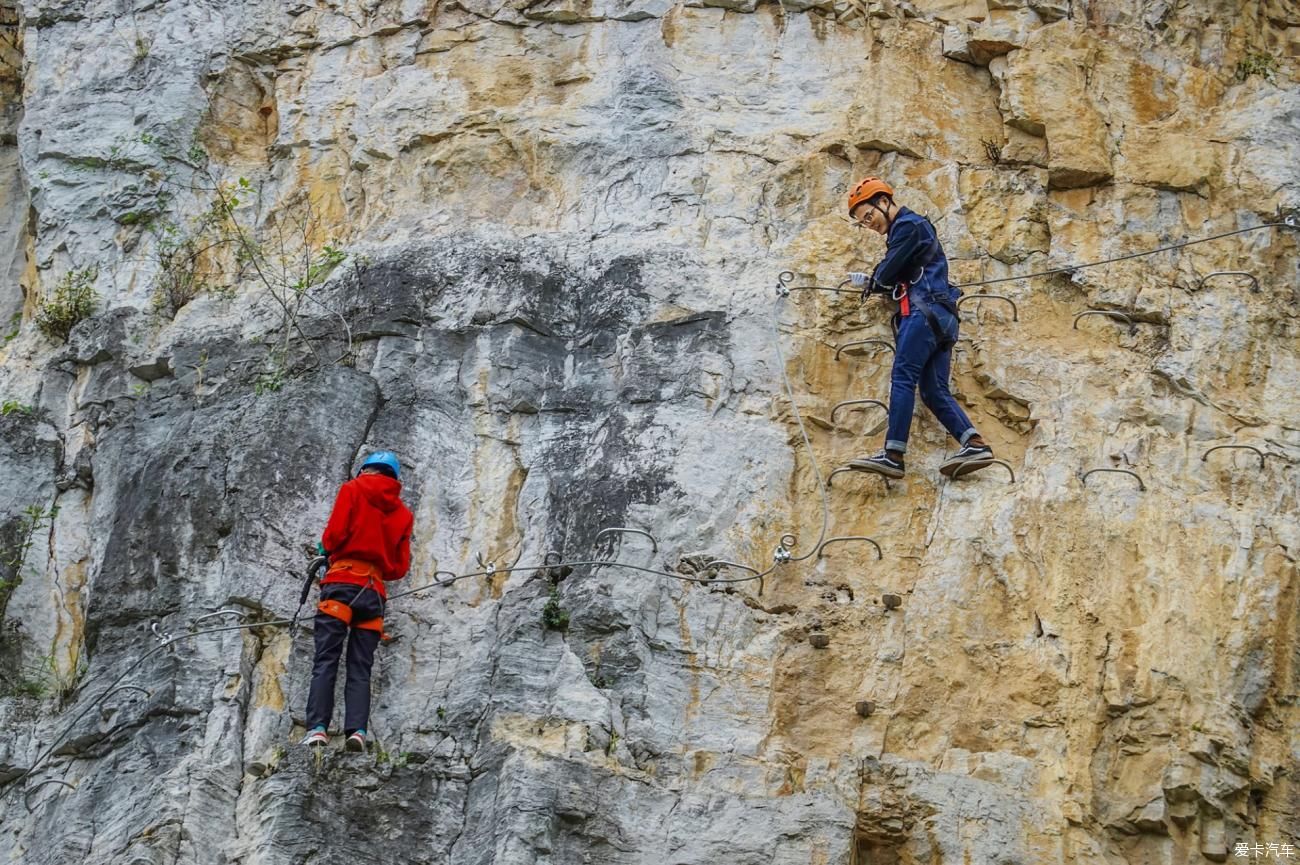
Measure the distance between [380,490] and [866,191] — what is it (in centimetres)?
326

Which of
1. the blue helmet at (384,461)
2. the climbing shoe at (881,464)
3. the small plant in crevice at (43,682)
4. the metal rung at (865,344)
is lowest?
the small plant in crevice at (43,682)

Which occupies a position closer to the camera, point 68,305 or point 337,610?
point 337,610

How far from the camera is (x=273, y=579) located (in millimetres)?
10375

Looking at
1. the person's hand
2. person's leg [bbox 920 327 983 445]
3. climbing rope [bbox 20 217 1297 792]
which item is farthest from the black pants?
the person's hand

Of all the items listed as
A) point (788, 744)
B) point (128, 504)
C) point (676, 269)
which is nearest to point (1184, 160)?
point (676, 269)

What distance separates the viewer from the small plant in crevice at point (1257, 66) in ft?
39.8

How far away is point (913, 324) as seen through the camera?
1048 centimetres

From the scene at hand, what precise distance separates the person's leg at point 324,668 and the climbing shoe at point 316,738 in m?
0.02

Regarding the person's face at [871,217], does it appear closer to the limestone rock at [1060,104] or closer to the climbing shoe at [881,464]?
the climbing shoe at [881,464]

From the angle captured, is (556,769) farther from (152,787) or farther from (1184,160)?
(1184,160)

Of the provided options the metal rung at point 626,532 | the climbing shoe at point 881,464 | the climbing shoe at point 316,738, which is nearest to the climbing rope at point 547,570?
the metal rung at point 626,532

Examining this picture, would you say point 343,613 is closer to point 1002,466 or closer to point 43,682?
point 43,682

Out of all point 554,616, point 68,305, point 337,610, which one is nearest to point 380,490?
point 337,610

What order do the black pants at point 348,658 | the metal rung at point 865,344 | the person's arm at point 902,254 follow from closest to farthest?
1. the black pants at point 348,658
2. the person's arm at point 902,254
3. the metal rung at point 865,344
